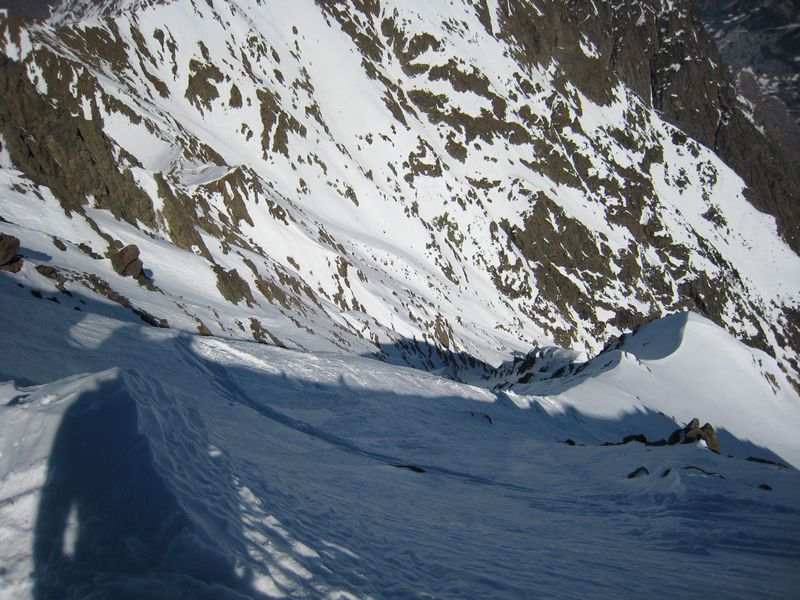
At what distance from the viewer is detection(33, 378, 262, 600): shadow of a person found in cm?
251

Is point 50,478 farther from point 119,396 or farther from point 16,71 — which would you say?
point 16,71

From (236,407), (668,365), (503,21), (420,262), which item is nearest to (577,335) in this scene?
(420,262)

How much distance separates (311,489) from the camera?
16.2ft

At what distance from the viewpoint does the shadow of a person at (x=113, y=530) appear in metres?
2.51

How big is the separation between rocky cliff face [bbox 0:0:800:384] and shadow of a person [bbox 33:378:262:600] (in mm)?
10863

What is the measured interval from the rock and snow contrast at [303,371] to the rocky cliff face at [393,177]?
27 centimetres

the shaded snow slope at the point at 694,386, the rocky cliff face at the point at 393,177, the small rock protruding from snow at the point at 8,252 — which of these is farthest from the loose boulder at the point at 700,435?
the small rock protruding from snow at the point at 8,252

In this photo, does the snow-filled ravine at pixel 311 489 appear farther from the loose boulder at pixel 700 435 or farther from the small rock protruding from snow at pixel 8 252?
the loose boulder at pixel 700 435

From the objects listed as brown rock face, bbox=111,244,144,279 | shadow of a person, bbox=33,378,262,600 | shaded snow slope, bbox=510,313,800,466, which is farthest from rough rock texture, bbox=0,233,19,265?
shaded snow slope, bbox=510,313,800,466

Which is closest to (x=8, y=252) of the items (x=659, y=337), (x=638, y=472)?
(x=638, y=472)

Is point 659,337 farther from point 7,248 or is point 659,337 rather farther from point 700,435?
point 7,248

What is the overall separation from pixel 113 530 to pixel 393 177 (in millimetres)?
66008

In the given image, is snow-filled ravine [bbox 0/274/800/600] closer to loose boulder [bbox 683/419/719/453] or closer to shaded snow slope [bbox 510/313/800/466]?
loose boulder [bbox 683/419/719/453]

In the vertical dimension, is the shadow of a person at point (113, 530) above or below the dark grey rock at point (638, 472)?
above
